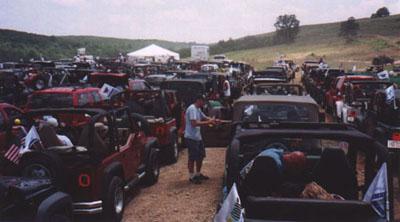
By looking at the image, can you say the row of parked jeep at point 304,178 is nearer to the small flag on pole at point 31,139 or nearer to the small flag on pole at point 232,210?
the small flag on pole at point 232,210

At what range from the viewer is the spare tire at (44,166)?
6.59 m

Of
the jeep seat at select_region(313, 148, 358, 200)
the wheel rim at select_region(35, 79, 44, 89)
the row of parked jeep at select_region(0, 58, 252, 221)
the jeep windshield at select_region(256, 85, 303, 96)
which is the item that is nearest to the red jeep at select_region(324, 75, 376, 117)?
the jeep windshield at select_region(256, 85, 303, 96)

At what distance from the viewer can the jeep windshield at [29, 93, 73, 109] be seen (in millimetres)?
13437

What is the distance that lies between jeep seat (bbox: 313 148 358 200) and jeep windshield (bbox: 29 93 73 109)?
9.72m

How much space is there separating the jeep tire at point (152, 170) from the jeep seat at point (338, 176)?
519cm

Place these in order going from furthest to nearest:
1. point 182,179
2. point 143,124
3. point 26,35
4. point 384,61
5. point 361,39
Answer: point 26,35 < point 361,39 < point 384,61 < point 182,179 < point 143,124

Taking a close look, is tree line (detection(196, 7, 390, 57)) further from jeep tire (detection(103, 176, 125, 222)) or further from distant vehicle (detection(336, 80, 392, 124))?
jeep tire (detection(103, 176, 125, 222))

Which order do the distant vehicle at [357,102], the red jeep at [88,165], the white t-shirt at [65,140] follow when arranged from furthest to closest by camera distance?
Result: the distant vehicle at [357,102] < the white t-shirt at [65,140] < the red jeep at [88,165]

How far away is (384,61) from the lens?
160ft

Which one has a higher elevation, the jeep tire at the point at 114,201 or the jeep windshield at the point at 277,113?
the jeep windshield at the point at 277,113

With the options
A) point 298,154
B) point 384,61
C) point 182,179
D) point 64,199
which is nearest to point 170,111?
Result: point 182,179

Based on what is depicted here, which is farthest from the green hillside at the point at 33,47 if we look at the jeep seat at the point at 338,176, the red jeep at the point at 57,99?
the jeep seat at the point at 338,176

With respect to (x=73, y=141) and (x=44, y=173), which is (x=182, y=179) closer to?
(x=73, y=141)

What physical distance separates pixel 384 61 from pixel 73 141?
147ft
